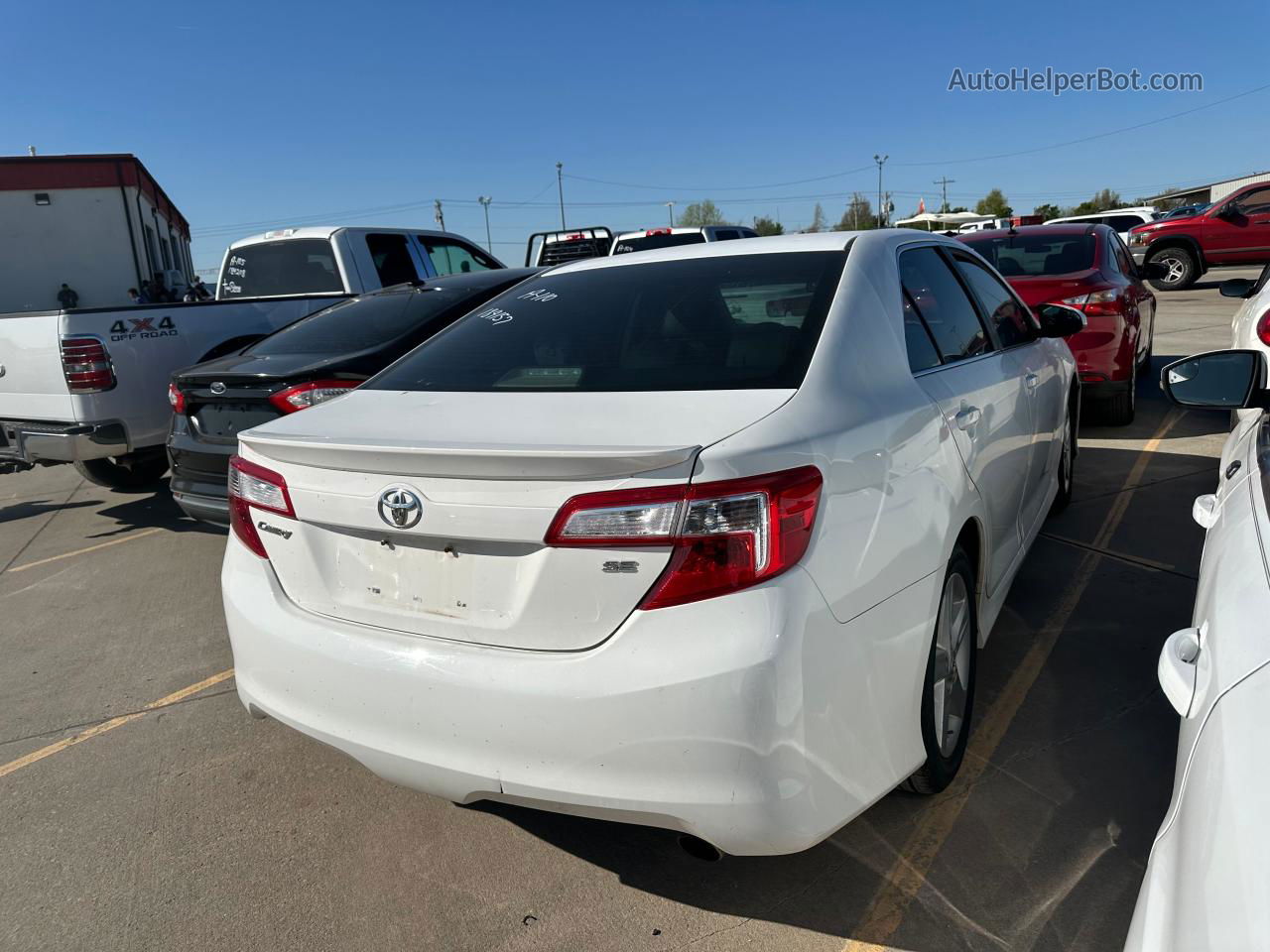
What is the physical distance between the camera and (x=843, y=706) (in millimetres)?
1953

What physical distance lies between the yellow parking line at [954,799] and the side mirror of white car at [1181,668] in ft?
3.23

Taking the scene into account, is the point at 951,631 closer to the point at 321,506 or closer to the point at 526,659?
the point at 526,659

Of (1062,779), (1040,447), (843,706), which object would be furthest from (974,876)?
(1040,447)

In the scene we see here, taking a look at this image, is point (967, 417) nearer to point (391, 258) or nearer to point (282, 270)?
point (391, 258)

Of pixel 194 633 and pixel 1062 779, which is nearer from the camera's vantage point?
pixel 1062 779

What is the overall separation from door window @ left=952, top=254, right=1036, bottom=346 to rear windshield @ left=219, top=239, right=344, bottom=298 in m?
6.03

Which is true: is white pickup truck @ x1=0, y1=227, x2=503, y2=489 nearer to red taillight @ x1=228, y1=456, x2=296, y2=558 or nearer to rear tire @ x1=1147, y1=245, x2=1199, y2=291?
red taillight @ x1=228, y1=456, x2=296, y2=558

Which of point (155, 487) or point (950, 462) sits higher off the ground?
point (950, 462)

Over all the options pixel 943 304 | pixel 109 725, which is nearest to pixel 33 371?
pixel 109 725

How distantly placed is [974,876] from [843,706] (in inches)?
32.4

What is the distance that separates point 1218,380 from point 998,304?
63.0 inches

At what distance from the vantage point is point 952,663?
2676mm

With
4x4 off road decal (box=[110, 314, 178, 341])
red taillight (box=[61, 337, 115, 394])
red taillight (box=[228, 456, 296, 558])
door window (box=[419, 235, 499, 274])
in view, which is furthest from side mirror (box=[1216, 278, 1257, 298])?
red taillight (box=[61, 337, 115, 394])

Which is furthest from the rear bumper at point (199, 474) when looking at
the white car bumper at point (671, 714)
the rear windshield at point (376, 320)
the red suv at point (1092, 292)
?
the red suv at point (1092, 292)
